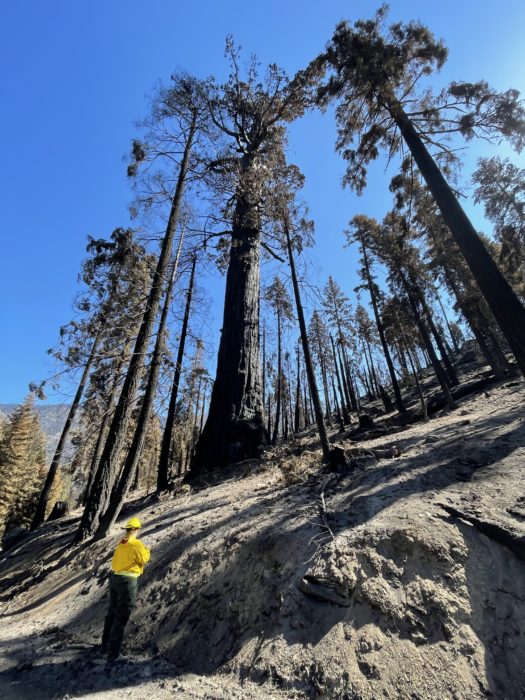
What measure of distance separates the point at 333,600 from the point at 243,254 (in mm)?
10008

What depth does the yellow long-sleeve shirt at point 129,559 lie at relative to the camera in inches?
181

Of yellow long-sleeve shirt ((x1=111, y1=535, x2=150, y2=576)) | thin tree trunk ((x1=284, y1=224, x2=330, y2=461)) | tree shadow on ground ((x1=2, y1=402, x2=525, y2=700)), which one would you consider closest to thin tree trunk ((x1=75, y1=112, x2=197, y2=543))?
tree shadow on ground ((x1=2, y1=402, x2=525, y2=700))

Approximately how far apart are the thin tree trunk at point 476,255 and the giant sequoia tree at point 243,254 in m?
4.15

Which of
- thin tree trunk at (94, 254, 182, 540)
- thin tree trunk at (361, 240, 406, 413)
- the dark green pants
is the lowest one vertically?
the dark green pants

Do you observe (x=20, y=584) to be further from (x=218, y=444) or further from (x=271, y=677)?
(x=271, y=677)

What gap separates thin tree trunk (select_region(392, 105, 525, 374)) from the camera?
646 centimetres

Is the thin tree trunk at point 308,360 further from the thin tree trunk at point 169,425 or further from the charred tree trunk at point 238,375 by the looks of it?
the thin tree trunk at point 169,425

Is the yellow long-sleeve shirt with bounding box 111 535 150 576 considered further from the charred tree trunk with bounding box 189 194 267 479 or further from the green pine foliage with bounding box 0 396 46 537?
the green pine foliage with bounding box 0 396 46 537

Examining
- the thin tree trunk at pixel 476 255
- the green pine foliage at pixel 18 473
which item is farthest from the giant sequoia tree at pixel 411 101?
the green pine foliage at pixel 18 473

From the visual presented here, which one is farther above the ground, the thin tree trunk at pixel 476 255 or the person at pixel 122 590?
the thin tree trunk at pixel 476 255

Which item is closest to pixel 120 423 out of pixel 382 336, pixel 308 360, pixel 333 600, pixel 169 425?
pixel 308 360

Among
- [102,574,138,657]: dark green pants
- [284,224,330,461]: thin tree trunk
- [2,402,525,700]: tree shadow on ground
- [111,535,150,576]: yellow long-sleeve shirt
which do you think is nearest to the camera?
[2,402,525,700]: tree shadow on ground

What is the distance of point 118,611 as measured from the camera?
14.0ft

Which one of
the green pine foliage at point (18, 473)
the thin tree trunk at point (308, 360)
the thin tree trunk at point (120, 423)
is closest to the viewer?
the thin tree trunk at point (308, 360)
